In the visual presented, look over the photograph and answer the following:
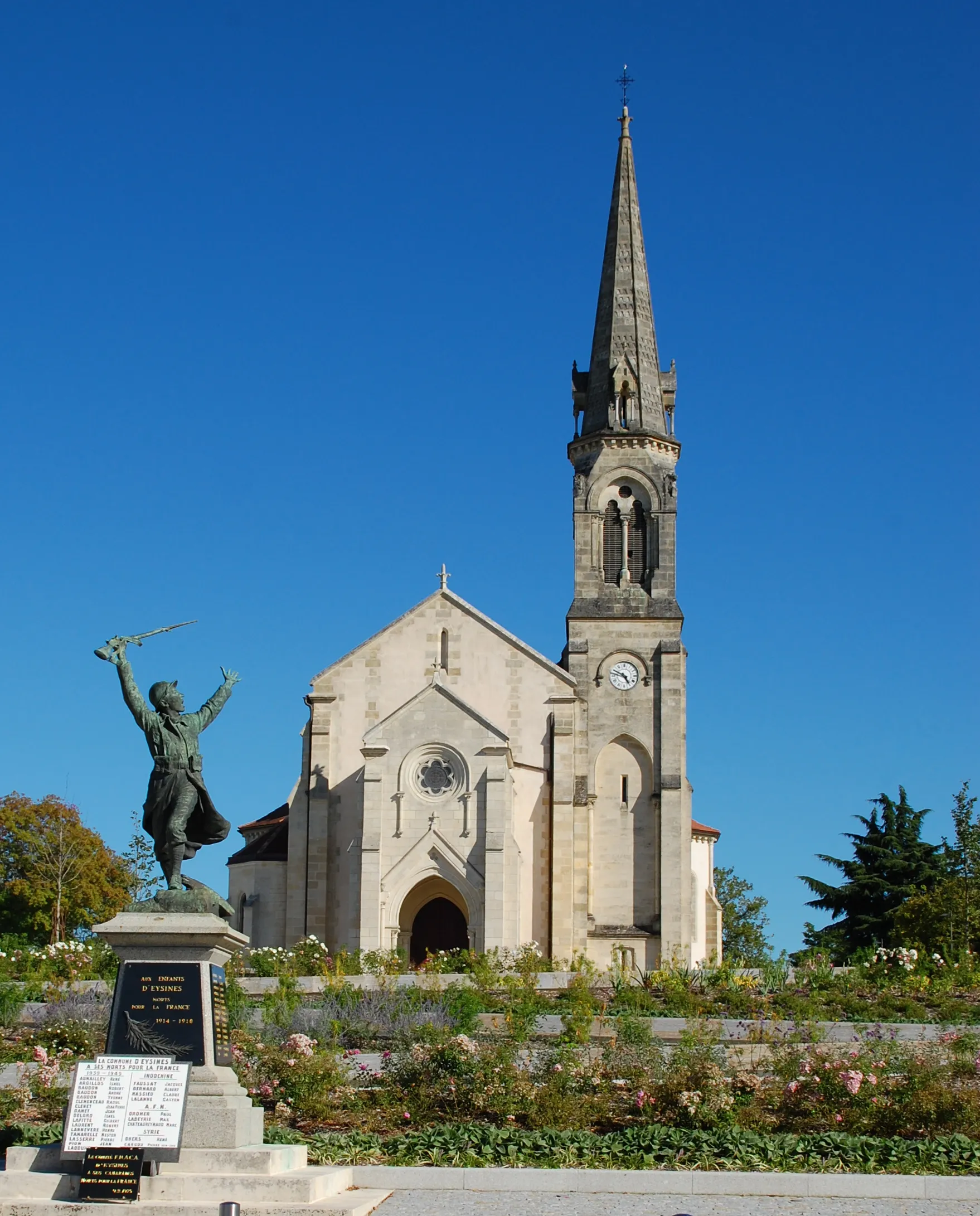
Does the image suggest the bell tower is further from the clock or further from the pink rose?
the pink rose

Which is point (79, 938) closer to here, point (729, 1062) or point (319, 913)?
point (319, 913)

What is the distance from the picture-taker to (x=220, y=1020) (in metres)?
14.5

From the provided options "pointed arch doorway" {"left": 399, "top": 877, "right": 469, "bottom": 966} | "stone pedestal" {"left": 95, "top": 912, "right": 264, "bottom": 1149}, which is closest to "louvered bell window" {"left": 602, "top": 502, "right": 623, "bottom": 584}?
"pointed arch doorway" {"left": 399, "top": 877, "right": 469, "bottom": 966}

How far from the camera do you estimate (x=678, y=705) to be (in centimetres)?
4288

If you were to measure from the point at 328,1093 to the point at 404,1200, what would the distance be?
127 inches

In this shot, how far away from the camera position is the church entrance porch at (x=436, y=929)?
134 feet

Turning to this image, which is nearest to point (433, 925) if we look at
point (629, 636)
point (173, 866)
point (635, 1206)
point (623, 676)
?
point (623, 676)

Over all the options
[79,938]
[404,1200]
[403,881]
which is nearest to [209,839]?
[404,1200]

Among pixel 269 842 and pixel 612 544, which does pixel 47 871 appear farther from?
pixel 612 544

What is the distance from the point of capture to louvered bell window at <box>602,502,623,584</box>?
44.9 meters

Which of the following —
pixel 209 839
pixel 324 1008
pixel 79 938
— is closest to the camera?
pixel 209 839

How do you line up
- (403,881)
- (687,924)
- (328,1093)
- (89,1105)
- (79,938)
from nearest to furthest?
(89,1105), (328,1093), (403,881), (687,924), (79,938)

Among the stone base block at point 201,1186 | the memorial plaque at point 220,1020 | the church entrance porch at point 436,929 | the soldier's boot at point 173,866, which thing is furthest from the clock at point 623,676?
the stone base block at point 201,1186

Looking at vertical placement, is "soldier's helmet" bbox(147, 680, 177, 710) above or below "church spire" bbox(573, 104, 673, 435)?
below
